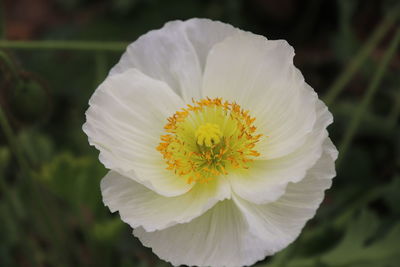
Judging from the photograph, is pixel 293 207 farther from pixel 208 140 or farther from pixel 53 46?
pixel 53 46

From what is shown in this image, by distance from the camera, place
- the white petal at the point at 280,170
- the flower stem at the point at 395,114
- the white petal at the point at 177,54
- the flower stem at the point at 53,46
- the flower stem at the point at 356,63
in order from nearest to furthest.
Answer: the white petal at the point at 280,170
the white petal at the point at 177,54
the flower stem at the point at 53,46
the flower stem at the point at 356,63
the flower stem at the point at 395,114

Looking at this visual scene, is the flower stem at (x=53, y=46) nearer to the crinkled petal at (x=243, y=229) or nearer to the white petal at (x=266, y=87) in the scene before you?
the white petal at (x=266, y=87)

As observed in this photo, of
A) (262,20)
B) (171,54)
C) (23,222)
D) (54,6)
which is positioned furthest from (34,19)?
(171,54)

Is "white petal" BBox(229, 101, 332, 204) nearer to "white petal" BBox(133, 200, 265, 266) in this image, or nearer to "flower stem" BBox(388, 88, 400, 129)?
"white petal" BBox(133, 200, 265, 266)

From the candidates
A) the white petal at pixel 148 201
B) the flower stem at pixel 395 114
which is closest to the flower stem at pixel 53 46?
the white petal at pixel 148 201

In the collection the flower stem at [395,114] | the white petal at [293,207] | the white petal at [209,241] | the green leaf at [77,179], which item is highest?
the flower stem at [395,114]

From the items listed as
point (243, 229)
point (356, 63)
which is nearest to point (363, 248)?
point (356, 63)
